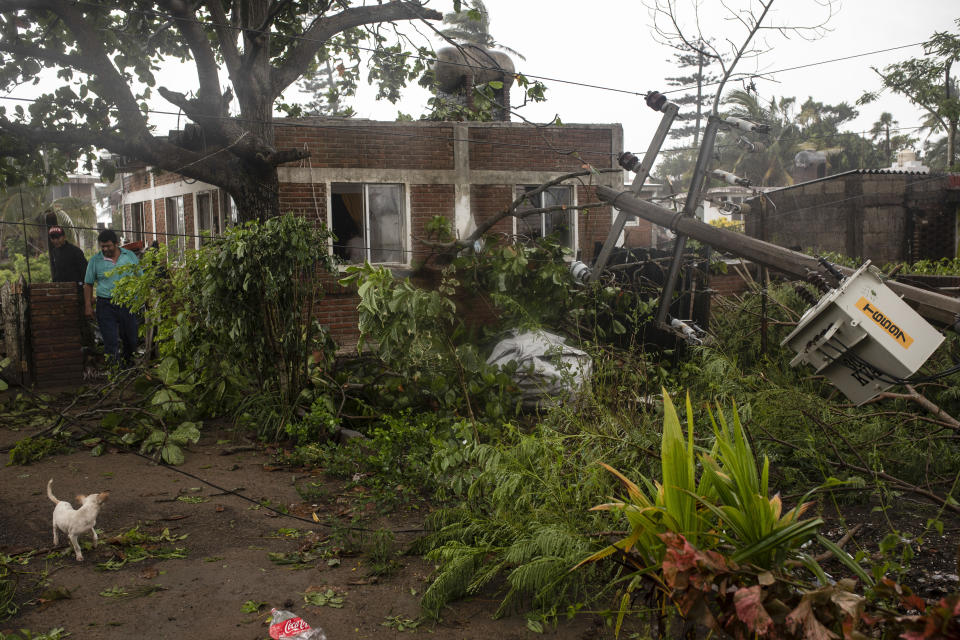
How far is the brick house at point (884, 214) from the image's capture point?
1681 centimetres

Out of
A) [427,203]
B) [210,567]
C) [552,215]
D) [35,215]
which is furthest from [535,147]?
[35,215]

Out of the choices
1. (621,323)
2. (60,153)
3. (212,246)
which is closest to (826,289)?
(621,323)

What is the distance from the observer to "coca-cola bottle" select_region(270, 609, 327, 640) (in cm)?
345

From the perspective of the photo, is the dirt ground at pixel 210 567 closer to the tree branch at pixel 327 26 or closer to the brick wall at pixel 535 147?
the brick wall at pixel 535 147

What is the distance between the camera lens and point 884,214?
1689cm

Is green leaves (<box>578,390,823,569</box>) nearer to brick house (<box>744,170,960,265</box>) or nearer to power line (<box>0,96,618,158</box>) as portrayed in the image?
power line (<box>0,96,618,158</box>)

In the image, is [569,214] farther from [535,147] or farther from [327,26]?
[327,26]

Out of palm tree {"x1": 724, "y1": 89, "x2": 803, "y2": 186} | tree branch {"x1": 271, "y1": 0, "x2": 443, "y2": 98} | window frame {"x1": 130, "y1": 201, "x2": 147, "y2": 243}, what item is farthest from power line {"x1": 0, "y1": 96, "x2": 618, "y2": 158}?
palm tree {"x1": 724, "y1": 89, "x2": 803, "y2": 186}

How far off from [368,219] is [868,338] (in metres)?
7.70

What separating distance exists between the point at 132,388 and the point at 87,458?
2226mm

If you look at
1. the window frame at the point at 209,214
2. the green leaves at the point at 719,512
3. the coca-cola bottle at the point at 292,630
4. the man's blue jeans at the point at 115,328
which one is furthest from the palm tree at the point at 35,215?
the green leaves at the point at 719,512

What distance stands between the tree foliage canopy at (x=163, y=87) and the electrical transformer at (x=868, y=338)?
620cm

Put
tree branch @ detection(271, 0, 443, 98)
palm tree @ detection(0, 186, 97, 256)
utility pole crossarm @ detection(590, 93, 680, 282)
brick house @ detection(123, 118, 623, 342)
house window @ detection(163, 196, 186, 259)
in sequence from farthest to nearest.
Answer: palm tree @ detection(0, 186, 97, 256) → house window @ detection(163, 196, 186, 259) → tree branch @ detection(271, 0, 443, 98) → brick house @ detection(123, 118, 623, 342) → utility pole crossarm @ detection(590, 93, 680, 282)

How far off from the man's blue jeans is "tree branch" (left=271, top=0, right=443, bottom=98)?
171 inches
